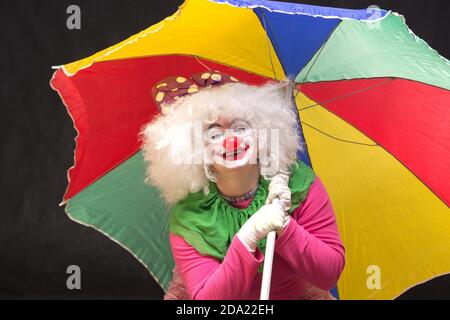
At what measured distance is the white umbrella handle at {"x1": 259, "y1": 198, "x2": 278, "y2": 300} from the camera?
2545mm

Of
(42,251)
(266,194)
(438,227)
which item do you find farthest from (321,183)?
(42,251)

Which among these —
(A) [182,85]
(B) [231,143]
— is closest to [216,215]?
(B) [231,143]

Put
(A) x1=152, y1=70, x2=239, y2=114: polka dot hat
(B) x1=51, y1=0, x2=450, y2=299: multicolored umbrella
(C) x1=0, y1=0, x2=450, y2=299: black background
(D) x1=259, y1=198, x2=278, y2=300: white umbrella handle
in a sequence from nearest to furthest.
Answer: (D) x1=259, y1=198, x2=278, y2=300: white umbrella handle < (B) x1=51, y1=0, x2=450, y2=299: multicolored umbrella < (A) x1=152, y1=70, x2=239, y2=114: polka dot hat < (C) x1=0, y1=0, x2=450, y2=299: black background

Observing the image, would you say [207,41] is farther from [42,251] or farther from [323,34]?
[42,251]

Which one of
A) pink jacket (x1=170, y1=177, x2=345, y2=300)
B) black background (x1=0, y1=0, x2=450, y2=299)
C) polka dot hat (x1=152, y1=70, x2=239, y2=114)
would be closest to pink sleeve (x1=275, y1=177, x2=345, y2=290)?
pink jacket (x1=170, y1=177, x2=345, y2=300)

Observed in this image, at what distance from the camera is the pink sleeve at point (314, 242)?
2645mm

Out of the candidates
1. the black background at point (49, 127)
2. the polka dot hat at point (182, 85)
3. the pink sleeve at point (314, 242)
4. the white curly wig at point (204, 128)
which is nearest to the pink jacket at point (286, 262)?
the pink sleeve at point (314, 242)

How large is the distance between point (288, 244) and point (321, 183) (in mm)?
338

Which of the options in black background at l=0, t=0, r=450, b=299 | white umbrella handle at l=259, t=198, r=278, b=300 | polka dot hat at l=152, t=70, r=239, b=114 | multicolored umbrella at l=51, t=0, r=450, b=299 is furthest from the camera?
black background at l=0, t=0, r=450, b=299

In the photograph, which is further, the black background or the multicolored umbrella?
the black background

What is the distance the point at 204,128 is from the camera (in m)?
2.79

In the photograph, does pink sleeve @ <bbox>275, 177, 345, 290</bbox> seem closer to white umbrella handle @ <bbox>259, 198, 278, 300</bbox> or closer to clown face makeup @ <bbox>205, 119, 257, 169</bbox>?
white umbrella handle @ <bbox>259, 198, 278, 300</bbox>

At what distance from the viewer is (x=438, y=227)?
9.67 feet

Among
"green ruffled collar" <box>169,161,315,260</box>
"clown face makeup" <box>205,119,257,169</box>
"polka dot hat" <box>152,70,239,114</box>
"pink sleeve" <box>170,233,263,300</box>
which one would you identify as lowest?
"pink sleeve" <box>170,233,263,300</box>
